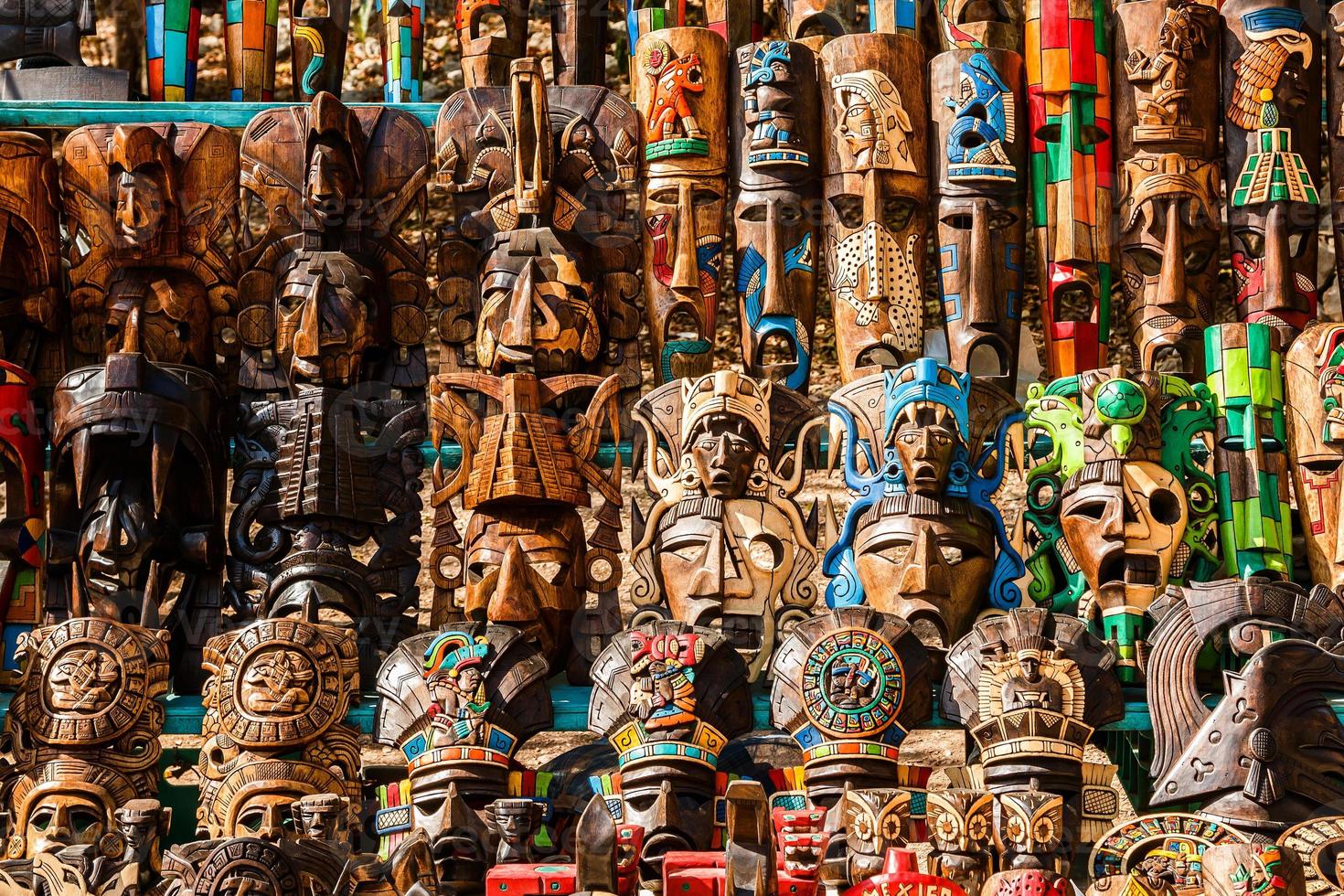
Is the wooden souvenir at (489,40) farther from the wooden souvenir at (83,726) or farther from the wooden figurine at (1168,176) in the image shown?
the wooden souvenir at (83,726)

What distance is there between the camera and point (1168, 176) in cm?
868

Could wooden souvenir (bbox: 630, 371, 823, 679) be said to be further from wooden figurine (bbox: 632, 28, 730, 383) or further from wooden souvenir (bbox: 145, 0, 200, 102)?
wooden souvenir (bbox: 145, 0, 200, 102)

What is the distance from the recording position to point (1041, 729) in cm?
706

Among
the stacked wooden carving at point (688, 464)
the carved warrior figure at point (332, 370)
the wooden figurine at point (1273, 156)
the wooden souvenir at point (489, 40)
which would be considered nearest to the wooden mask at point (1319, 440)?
the stacked wooden carving at point (688, 464)

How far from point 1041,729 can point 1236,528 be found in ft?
4.34

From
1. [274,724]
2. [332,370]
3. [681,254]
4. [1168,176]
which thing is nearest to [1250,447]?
[1168,176]

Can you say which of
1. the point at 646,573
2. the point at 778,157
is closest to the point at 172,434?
the point at 646,573

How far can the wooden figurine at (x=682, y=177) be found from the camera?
8.68m

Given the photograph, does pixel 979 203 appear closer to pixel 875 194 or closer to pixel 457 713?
pixel 875 194

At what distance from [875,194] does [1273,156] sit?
129 cm

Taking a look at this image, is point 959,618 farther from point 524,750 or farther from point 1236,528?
point 524,750

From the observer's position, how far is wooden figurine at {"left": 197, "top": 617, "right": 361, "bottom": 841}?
719 centimetres

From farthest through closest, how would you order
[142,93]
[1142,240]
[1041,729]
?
[142,93], [1142,240], [1041,729]

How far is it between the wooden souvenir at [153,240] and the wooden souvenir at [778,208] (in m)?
1.64
